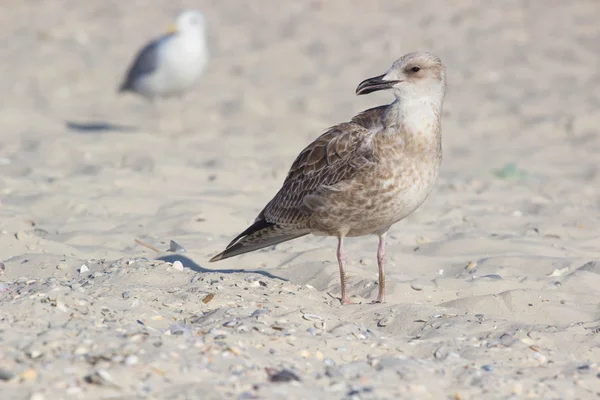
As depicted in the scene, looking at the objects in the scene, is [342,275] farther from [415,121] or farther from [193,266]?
[193,266]

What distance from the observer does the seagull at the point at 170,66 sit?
1135cm

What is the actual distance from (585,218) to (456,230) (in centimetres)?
108

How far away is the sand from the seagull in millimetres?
250

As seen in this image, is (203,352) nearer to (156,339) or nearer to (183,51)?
(156,339)

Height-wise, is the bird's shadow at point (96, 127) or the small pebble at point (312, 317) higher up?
the bird's shadow at point (96, 127)

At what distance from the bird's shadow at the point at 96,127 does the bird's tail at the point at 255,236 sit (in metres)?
5.11

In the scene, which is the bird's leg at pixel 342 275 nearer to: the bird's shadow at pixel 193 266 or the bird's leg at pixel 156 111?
the bird's shadow at pixel 193 266

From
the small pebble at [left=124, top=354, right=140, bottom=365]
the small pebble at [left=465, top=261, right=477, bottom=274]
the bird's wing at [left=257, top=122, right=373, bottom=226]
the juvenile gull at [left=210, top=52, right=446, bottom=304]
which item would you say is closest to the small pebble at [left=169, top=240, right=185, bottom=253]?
the bird's wing at [left=257, top=122, right=373, bottom=226]

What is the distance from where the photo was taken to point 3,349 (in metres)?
3.60

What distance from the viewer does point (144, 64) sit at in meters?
11.5

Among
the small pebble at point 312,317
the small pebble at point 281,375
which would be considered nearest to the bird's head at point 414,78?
the small pebble at point 312,317

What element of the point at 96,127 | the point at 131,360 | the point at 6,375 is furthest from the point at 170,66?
the point at 6,375

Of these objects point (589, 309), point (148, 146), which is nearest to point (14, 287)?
point (589, 309)

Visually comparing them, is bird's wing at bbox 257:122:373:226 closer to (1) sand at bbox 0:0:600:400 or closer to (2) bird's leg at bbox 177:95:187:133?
(1) sand at bbox 0:0:600:400
